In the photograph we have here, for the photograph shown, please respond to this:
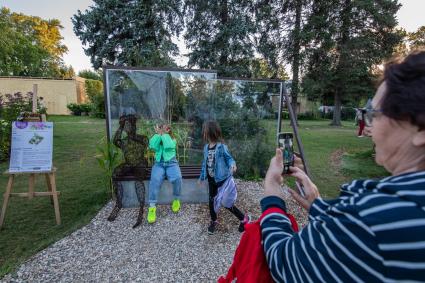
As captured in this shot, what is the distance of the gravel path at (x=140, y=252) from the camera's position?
297 centimetres

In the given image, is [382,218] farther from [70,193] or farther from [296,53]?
[296,53]

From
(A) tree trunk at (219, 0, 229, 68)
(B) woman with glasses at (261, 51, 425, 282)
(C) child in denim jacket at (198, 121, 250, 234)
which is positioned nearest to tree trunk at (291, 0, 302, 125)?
(A) tree trunk at (219, 0, 229, 68)

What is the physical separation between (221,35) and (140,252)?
12.4 m

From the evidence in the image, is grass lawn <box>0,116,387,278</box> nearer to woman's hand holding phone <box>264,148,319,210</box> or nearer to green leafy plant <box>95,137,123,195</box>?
green leafy plant <box>95,137,123,195</box>

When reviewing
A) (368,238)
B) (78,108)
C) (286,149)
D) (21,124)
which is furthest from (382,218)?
(78,108)

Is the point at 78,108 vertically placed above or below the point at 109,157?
above

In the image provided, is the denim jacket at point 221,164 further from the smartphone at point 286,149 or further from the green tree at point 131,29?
the green tree at point 131,29

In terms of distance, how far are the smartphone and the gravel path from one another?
2.14 m

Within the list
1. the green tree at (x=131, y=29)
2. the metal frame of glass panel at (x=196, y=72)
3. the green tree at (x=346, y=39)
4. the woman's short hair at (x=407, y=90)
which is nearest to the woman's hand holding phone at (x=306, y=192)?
the woman's short hair at (x=407, y=90)

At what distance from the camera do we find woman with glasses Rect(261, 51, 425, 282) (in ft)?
1.94

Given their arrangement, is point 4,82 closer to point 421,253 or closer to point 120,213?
point 120,213

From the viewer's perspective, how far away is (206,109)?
618 cm

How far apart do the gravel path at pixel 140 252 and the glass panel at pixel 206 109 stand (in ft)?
5.84

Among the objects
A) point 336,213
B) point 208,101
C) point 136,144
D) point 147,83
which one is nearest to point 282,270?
point 336,213
